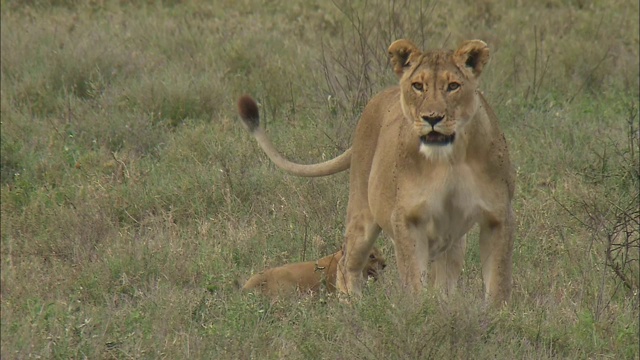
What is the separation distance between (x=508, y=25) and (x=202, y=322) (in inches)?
251

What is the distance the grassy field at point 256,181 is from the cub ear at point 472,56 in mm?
879

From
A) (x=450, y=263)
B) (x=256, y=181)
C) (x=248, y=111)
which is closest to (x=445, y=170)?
(x=450, y=263)

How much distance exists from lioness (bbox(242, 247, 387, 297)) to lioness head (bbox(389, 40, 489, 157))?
3.85 ft

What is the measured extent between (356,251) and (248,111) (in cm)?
86

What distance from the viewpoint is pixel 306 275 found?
6.10 meters

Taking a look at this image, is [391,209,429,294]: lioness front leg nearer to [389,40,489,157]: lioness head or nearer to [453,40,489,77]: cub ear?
[389,40,489,157]: lioness head

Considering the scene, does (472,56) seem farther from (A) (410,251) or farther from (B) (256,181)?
(B) (256,181)

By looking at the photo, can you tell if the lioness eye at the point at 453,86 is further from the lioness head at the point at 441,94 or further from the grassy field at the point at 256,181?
the grassy field at the point at 256,181

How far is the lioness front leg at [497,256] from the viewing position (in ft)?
16.6

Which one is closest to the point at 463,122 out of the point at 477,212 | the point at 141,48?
the point at 477,212

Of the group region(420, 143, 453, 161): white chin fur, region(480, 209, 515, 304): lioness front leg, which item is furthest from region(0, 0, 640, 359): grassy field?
region(420, 143, 453, 161): white chin fur

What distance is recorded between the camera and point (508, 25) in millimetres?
11180

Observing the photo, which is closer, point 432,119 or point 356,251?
point 432,119

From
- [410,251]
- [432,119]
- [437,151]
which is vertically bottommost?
[410,251]
